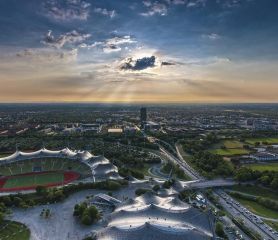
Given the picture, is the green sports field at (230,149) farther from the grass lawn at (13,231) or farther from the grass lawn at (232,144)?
the grass lawn at (13,231)

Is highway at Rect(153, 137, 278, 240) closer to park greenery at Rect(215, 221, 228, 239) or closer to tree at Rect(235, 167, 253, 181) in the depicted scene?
tree at Rect(235, 167, 253, 181)

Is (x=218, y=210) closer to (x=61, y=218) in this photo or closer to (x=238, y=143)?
(x=61, y=218)

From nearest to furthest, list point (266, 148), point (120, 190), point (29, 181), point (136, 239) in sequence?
point (136, 239)
point (120, 190)
point (29, 181)
point (266, 148)

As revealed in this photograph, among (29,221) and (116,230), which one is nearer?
(116,230)

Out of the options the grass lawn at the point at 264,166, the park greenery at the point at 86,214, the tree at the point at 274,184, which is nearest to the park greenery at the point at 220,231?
the park greenery at the point at 86,214

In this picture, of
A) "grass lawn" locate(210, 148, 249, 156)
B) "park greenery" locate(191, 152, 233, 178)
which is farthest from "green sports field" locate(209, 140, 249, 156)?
"park greenery" locate(191, 152, 233, 178)

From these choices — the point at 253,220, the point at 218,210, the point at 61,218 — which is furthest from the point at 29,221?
the point at 253,220

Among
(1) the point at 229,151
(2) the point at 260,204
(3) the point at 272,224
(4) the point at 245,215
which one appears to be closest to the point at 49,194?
(4) the point at 245,215
